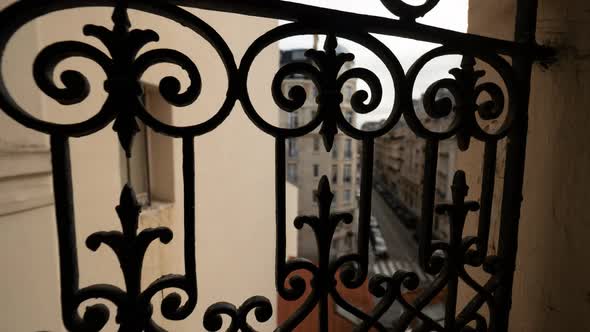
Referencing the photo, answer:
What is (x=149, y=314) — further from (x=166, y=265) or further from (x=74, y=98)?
(x=166, y=265)

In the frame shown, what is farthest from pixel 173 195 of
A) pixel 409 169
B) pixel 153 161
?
pixel 409 169

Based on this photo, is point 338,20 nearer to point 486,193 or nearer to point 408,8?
point 408,8

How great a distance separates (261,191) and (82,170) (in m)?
3.00

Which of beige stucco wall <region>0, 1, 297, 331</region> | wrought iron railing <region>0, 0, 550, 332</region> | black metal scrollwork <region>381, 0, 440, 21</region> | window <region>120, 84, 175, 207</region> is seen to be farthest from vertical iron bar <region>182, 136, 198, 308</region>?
window <region>120, 84, 175, 207</region>

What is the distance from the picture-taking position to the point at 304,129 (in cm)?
54

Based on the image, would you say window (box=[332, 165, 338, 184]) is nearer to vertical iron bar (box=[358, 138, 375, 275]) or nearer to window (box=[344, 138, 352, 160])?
window (box=[344, 138, 352, 160])

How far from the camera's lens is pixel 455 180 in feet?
2.09

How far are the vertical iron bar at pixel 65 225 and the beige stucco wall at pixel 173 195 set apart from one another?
77cm

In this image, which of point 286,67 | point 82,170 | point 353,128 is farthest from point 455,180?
point 82,170

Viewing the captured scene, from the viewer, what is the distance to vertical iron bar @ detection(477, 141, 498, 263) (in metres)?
0.64

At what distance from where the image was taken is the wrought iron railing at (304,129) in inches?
17.0

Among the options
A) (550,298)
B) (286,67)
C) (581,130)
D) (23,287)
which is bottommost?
(23,287)

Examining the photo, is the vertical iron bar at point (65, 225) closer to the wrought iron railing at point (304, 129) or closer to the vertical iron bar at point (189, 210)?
the wrought iron railing at point (304, 129)

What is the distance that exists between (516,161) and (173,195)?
247 centimetres
